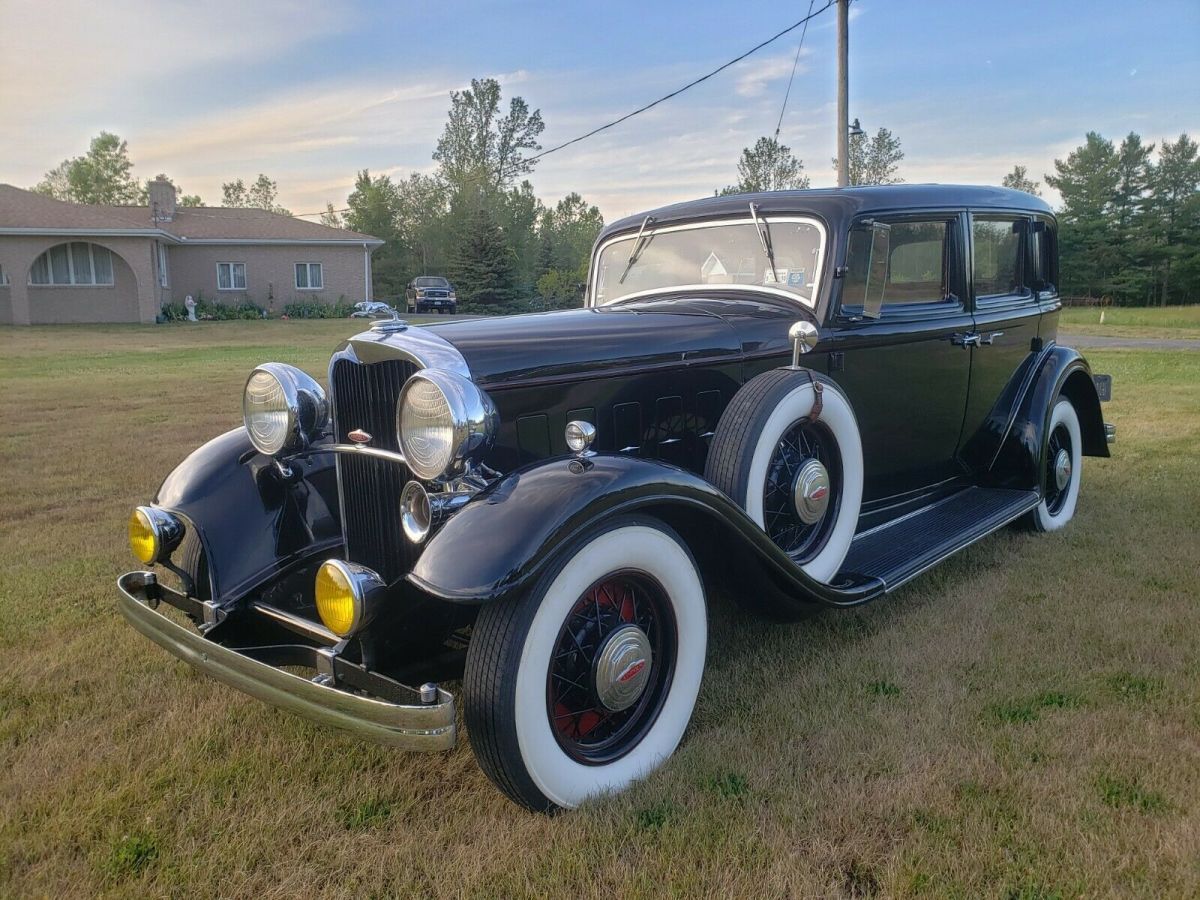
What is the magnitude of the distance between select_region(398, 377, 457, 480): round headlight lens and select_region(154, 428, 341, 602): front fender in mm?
848

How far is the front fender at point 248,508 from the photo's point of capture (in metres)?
2.91

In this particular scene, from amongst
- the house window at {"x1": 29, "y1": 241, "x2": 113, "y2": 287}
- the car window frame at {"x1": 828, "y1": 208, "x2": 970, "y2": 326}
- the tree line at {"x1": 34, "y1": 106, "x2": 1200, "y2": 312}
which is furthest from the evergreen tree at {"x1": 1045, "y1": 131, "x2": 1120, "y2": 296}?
the car window frame at {"x1": 828, "y1": 208, "x2": 970, "y2": 326}

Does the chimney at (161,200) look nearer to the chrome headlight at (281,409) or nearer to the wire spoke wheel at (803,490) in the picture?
the chrome headlight at (281,409)

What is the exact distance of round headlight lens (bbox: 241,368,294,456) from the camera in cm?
296

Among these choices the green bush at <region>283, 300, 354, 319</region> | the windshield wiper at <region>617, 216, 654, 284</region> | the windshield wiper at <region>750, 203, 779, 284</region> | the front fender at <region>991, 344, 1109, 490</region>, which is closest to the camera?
the windshield wiper at <region>750, 203, 779, 284</region>

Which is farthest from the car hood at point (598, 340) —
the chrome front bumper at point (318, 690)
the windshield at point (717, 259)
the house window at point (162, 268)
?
the house window at point (162, 268)

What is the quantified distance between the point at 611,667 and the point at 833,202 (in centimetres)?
231

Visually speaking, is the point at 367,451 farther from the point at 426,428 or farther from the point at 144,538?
the point at 144,538

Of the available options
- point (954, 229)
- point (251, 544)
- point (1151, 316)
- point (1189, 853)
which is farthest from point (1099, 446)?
point (1151, 316)

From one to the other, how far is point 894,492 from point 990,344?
3.25 feet

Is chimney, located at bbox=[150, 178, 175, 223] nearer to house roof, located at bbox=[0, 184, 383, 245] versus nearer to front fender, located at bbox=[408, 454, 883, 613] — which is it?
house roof, located at bbox=[0, 184, 383, 245]

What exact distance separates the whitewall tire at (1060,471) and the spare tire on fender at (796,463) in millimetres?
1929

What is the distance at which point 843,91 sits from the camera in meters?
12.0

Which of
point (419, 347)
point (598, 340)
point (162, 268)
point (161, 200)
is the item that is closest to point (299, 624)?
point (419, 347)
